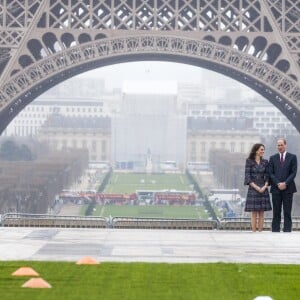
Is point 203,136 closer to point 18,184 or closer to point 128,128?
point 128,128

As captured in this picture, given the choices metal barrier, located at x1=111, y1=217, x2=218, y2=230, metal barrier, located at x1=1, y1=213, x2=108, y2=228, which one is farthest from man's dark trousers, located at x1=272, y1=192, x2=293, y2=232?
metal barrier, located at x1=1, y1=213, x2=108, y2=228

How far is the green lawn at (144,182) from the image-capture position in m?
78.2

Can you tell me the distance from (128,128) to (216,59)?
81.1 metres

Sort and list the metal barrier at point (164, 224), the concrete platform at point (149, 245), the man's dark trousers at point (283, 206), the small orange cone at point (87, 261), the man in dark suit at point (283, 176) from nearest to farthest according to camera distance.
Result: the small orange cone at point (87, 261)
the concrete platform at point (149, 245)
the man in dark suit at point (283, 176)
the man's dark trousers at point (283, 206)
the metal barrier at point (164, 224)

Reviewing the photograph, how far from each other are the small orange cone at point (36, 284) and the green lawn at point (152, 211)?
141 feet

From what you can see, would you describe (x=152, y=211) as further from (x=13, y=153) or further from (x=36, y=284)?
(x=36, y=284)

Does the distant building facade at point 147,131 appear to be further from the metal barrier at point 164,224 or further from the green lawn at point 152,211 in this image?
the metal barrier at point 164,224

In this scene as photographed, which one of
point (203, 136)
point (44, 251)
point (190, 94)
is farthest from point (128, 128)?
point (44, 251)

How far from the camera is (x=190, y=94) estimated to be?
174 metres

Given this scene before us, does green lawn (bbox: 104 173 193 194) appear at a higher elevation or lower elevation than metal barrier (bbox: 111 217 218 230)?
lower

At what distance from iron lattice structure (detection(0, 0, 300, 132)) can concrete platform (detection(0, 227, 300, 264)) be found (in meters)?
20.8

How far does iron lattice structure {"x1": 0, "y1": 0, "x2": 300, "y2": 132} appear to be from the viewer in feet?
123

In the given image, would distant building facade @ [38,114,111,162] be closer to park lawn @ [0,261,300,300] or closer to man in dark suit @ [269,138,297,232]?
man in dark suit @ [269,138,297,232]

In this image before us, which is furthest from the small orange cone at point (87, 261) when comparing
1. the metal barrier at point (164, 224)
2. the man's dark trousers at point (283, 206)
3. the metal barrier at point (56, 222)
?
the metal barrier at point (164, 224)
